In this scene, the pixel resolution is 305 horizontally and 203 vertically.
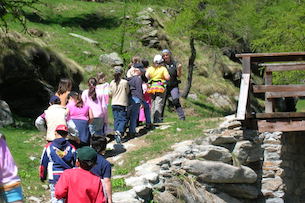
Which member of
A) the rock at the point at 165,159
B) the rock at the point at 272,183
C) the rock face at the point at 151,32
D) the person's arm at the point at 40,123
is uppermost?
the rock face at the point at 151,32

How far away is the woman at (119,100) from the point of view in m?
11.4

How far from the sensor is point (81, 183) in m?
5.56

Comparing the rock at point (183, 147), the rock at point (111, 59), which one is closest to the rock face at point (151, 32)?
the rock at point (111, 59)

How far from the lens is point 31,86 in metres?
15.0

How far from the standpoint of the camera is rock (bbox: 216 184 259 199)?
1084 cm

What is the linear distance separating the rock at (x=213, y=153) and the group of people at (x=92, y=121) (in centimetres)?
176

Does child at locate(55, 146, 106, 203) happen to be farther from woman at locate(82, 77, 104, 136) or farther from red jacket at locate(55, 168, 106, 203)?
woman at locate(82, 77, 104, 136)

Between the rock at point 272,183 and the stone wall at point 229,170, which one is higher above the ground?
the stone wall at point 229,170

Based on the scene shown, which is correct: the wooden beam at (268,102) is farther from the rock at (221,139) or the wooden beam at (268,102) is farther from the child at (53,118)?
the child at (53,118)

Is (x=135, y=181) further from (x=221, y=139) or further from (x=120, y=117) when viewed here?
(x=221, y=139)

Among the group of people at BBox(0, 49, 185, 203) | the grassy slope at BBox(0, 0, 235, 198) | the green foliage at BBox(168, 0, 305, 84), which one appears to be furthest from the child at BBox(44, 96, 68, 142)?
the green foliage at BBox(168, 0, 305, 84)

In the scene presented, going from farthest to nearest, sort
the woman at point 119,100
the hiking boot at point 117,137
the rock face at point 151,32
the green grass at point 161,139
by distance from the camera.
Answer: the rock face at point 151,32 → the woman at point 119,100 → the hiking boot at point 117,137 → the green grass at point 161,139

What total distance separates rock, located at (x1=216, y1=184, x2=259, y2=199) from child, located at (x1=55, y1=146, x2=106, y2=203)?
17.9 feet

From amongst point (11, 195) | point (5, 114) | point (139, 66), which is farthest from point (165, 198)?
point (5, 114)
